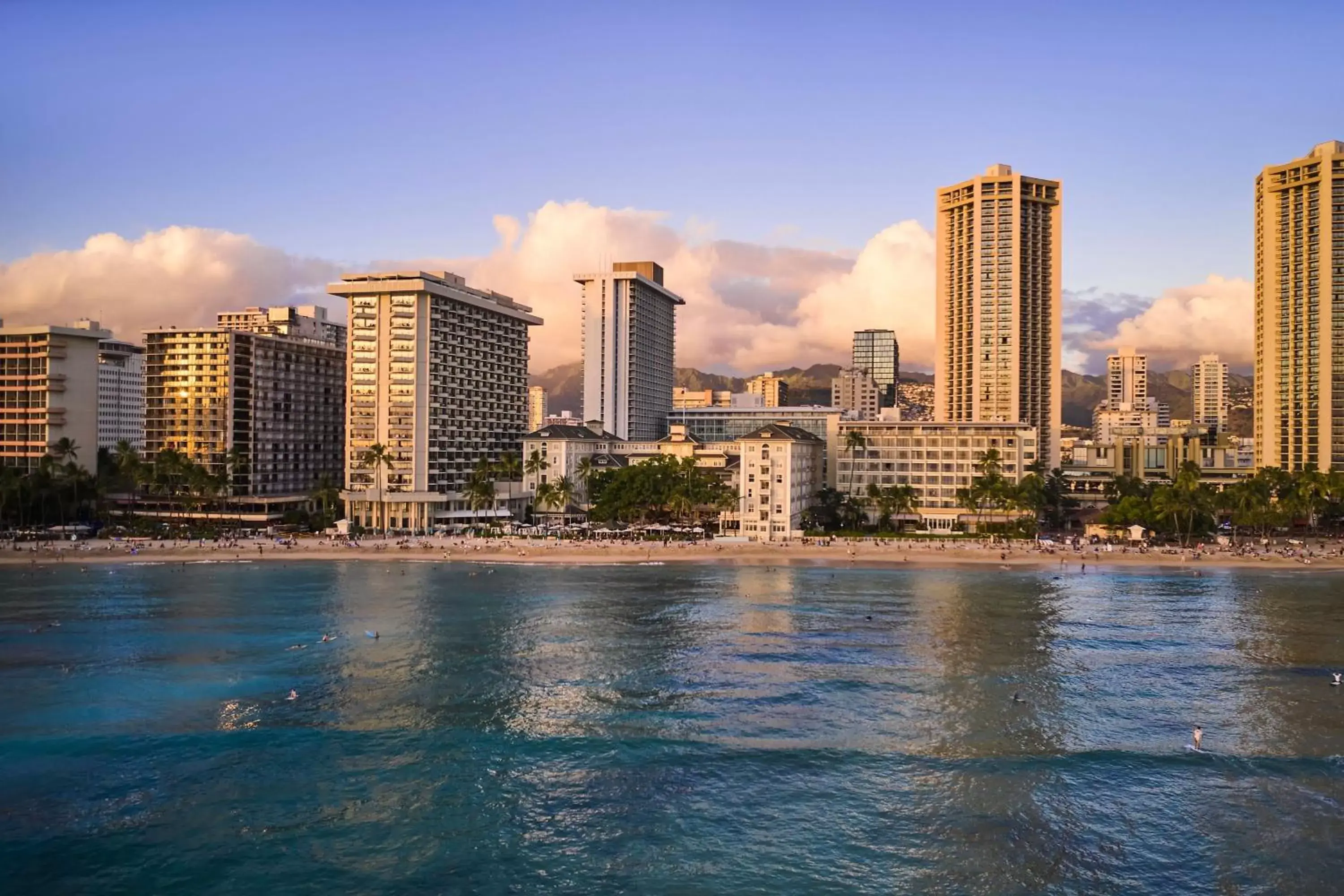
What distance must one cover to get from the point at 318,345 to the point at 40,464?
43.8m

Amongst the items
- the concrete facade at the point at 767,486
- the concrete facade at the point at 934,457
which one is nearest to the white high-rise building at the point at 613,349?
Result: the concrete facade at the point at 934,457

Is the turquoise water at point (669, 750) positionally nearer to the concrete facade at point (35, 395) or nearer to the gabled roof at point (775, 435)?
the gabled roof at point (775, 435)

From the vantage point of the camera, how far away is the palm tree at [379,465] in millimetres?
122688

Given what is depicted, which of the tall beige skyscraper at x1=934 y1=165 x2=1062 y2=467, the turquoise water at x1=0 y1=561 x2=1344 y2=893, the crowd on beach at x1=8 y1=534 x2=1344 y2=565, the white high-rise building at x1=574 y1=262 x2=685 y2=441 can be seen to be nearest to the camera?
the turquoise water at x1=0 y1=561 x2=1344 y2=893

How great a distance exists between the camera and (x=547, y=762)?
4003cm

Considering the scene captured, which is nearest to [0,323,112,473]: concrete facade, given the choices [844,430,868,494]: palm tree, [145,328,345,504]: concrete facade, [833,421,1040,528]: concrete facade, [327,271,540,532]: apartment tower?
[145,328,345,504]: concrete facade

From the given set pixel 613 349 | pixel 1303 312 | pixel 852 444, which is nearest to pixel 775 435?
pixel 852 444

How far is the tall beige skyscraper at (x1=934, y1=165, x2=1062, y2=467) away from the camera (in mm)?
164000

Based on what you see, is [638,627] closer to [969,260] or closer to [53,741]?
[53,741]

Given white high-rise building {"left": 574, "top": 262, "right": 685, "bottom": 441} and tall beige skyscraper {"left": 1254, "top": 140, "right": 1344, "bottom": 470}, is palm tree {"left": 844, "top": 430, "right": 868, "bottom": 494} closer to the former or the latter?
white high-rise building {"left": 574, "top": 262, "right": 685, "bottom": 441}

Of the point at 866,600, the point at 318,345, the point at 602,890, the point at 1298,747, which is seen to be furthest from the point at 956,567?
the point at 318,345

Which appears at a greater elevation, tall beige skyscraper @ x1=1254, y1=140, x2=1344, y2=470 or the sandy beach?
tall beige skyscraper @ x1=1254, y1=140, x2=1344, y2=470

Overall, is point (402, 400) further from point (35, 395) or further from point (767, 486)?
point (35, 395)

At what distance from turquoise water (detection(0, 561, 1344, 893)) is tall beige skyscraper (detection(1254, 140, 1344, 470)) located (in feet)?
325
